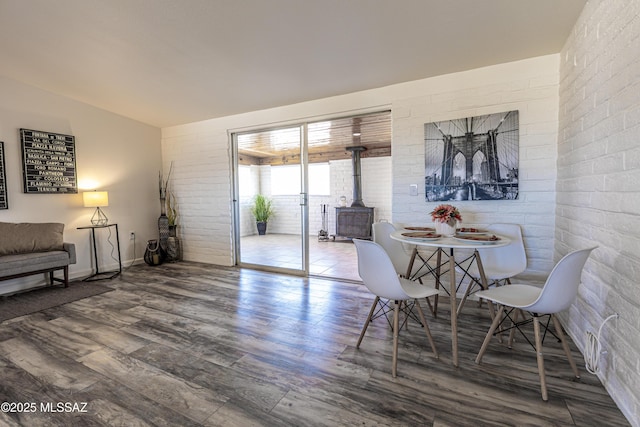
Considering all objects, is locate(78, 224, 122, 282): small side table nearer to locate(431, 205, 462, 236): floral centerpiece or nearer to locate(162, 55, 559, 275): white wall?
locate(162, 55, 559, 275): white wall

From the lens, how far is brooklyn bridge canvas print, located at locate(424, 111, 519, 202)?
110 inches

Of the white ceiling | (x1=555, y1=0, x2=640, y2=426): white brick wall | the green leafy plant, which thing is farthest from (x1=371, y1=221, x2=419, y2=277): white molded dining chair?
the green leafy plant

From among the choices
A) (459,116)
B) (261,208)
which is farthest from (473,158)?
(261,208)

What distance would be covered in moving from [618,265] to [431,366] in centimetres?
119

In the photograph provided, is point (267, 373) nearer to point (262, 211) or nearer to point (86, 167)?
point (86, 167)

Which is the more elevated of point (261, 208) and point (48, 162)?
point (48, 162)

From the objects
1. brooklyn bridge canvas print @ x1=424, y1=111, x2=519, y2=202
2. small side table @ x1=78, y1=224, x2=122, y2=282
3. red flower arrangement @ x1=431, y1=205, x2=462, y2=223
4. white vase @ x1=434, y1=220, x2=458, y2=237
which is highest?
brooklyn bridge canvas print @ x1=424, y1=111, x2=519, y2=202

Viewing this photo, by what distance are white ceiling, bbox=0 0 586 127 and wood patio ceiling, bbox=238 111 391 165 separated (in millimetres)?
982

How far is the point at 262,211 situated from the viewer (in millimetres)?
6988

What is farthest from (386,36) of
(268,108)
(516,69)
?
(268,108)

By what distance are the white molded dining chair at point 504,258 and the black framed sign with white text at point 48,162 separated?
5.12m

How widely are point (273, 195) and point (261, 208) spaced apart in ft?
1.39

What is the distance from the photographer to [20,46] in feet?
9.55

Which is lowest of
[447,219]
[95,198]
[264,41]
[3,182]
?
[447,219]
